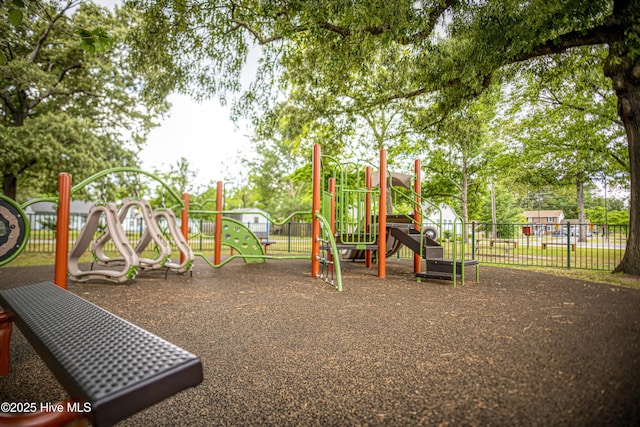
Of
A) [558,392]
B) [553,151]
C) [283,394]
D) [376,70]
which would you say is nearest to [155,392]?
[283,394]

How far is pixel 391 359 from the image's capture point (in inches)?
84.2

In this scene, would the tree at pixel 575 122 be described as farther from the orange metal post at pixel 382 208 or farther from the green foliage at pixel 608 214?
the orange metal post at pixel 382 208

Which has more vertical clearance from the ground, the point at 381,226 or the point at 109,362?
the point at 381,226

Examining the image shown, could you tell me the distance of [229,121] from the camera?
9.04 m

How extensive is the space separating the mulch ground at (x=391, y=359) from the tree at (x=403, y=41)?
112 inches

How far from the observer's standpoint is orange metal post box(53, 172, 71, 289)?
14.7 feet

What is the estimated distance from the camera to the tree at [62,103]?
9867 millimetres

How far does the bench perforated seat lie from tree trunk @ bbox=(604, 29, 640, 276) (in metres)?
5.61

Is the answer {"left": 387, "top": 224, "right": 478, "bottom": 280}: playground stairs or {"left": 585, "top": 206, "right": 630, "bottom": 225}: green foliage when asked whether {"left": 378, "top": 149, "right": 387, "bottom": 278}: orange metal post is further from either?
{"left": 585, "top": 206, "right": 630, "bottom": 225}: green foliage

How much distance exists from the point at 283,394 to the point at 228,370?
1.60 ft

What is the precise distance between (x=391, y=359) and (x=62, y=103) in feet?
51.2

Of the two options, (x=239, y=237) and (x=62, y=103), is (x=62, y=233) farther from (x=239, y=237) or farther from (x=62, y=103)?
(x=62, y=103)

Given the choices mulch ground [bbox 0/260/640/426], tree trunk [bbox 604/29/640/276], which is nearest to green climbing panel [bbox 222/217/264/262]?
mulch ground [bbox 0/260/640/426]

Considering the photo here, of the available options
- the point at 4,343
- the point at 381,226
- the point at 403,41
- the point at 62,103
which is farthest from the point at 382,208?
the point at 62,103
